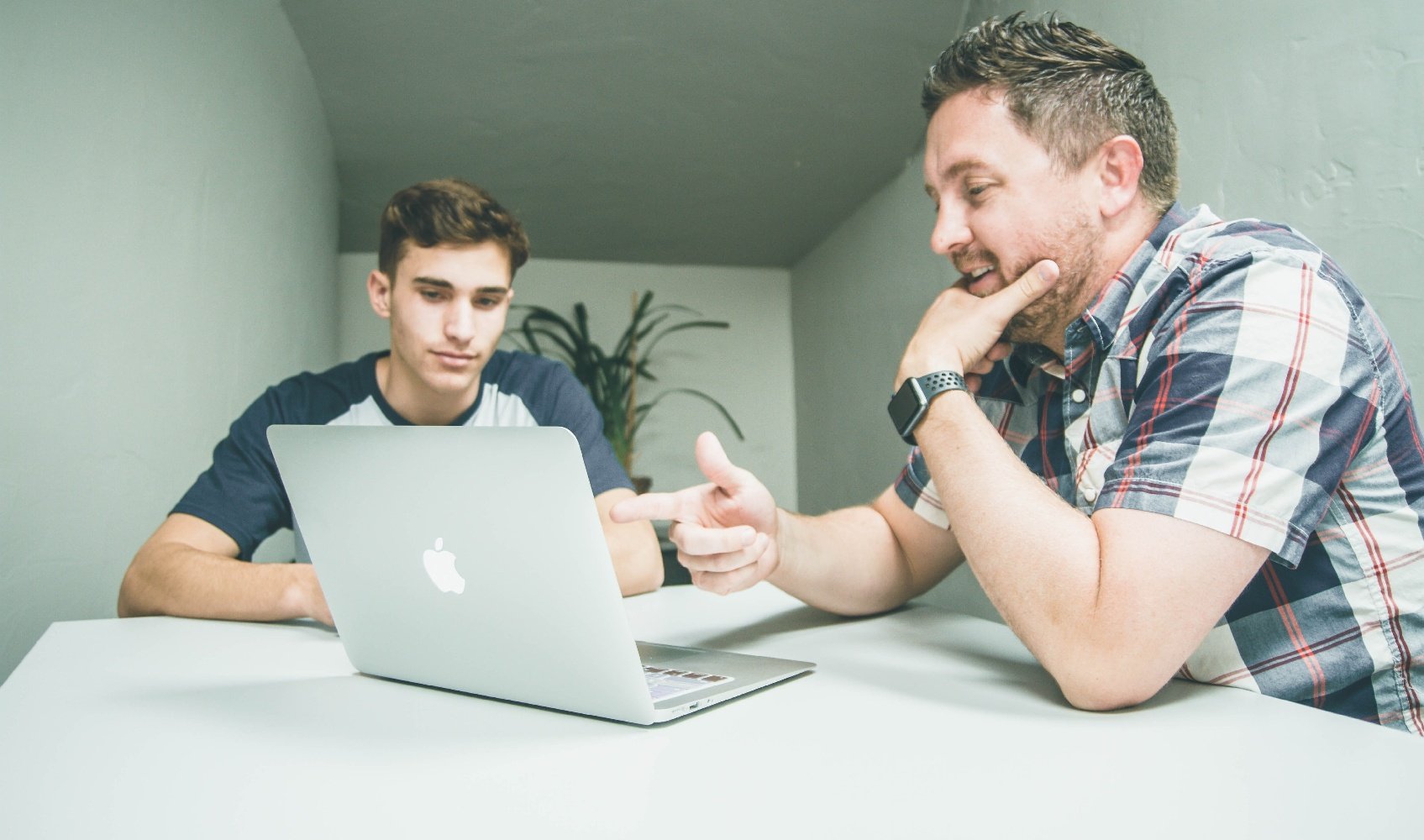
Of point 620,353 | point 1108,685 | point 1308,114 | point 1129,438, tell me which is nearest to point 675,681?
point 1108,685

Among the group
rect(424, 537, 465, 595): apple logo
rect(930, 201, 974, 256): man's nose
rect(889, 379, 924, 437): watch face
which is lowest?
rect(424, 537, 465, 595): apple logo

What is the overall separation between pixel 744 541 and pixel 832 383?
3059 mm

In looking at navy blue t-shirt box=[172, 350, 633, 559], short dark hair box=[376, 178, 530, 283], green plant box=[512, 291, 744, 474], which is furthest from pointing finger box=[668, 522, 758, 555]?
green plant box=[512, 291, 744, 474]

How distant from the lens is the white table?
50 cm

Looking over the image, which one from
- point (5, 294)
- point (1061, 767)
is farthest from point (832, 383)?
point (1061, 767)

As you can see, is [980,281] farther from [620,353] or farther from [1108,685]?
[620,353]

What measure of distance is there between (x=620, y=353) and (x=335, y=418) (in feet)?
7.14

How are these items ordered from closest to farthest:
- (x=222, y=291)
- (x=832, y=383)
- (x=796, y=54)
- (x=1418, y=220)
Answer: (x=1418, y=220) < (x=222, y=291) < (x=796, y=54) < (x=832, y=383)

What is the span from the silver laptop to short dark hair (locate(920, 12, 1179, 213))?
2.39 feet

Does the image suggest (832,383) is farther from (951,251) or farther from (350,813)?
(350,813)

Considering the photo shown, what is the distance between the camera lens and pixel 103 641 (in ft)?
3.47

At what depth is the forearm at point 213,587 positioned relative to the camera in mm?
1163

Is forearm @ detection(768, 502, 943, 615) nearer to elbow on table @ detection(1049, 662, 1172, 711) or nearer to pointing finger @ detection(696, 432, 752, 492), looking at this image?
pointing finger @ detection(696, 432, 752, 492)

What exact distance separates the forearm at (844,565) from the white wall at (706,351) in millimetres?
2862
